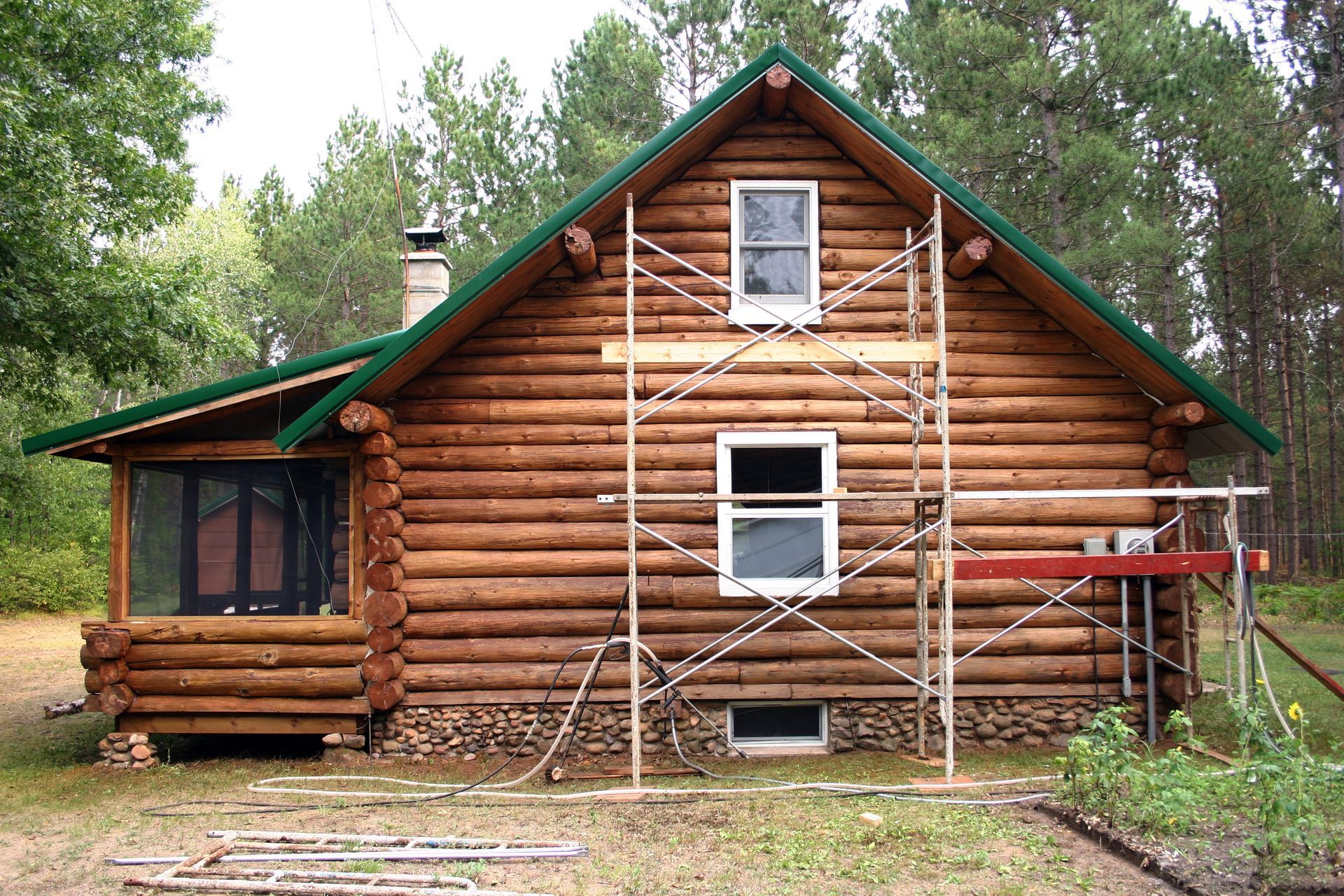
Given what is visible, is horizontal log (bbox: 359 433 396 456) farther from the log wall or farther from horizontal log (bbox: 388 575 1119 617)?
horizontal log (bbox: 388 575 1119 617)

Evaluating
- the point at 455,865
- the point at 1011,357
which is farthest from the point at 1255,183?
the point at 455,865

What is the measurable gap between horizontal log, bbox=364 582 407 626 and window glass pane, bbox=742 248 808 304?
4746 millimetres

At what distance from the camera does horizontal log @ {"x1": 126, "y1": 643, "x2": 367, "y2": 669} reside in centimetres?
920

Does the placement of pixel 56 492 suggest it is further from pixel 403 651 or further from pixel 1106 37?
pixel 1106 37

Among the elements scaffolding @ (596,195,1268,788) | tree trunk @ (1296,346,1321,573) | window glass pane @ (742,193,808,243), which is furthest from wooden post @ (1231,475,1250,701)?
tree trunk @ (1296,346,1321,573)

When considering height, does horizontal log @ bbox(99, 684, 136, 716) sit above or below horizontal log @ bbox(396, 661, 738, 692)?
below

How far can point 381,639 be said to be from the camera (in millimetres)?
9094

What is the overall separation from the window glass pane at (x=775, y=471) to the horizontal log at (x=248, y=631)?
3.99 m

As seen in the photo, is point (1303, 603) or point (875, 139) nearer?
point (875, 139)

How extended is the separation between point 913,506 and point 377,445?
5.31 m

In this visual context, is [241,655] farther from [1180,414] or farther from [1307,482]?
[1307,482]

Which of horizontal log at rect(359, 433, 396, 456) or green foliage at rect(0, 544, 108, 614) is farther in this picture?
green foliage at rect(0, 544, 108, 614)

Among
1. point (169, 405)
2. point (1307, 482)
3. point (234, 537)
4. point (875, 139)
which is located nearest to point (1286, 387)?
point (1307, 482)

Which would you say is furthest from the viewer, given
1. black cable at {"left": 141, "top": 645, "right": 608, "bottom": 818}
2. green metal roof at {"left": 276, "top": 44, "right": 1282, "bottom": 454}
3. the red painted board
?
green metal roof at {"left": 276, "top": 44, "right": 1282, "bottom": 454}
